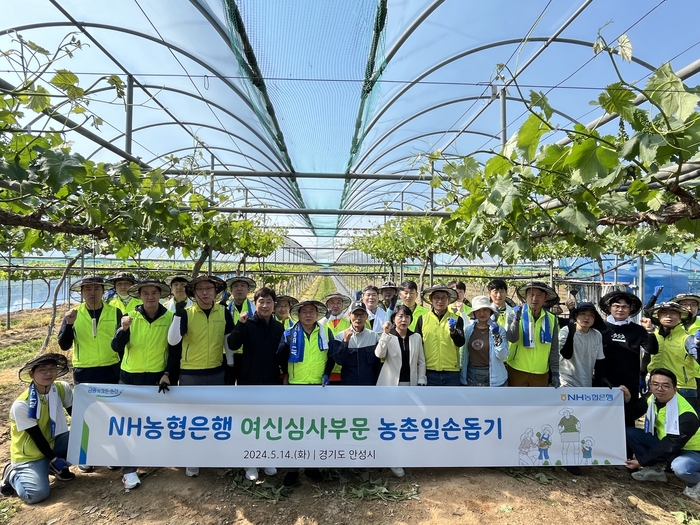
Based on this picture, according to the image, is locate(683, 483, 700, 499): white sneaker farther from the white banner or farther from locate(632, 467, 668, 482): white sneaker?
the white banner

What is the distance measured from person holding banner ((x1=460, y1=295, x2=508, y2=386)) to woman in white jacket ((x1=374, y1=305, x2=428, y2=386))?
1.75 feet

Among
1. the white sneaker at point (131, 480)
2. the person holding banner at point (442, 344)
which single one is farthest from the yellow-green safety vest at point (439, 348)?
the white sneaker at point (131, 480)

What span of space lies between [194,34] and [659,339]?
19.4 ft

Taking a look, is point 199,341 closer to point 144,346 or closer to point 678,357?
point 144,346

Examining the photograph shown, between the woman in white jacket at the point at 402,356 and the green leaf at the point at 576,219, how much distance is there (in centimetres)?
184

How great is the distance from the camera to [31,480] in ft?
10.7

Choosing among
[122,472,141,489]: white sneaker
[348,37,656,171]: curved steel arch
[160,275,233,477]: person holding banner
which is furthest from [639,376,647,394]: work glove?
[122,472,141,489]: white sneaker

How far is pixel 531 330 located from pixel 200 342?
337cm

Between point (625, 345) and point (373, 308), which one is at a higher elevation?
point (373, 308)

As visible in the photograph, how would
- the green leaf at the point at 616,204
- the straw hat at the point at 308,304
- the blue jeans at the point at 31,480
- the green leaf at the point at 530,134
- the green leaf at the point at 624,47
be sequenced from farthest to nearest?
the straw hat at the point at 308,304
the blue jeans at the point at 31,480
the green leaf at the point at 616,204
the green leaf at the point at 530,134
the green leaf at the point at 624,47

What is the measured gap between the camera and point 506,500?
10.8 feet

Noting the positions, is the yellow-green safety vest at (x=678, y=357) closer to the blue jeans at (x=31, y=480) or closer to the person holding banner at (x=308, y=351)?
the person holding banner at (x=308, y=351)

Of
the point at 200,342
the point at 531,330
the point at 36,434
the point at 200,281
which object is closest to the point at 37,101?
the point at 200,281

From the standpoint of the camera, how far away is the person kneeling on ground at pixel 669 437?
137 inches
